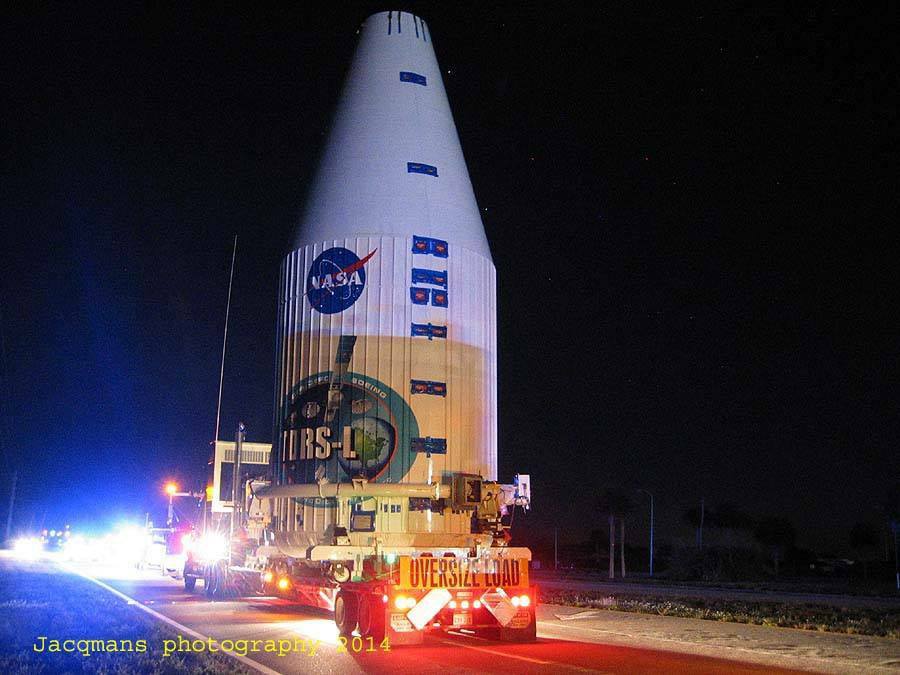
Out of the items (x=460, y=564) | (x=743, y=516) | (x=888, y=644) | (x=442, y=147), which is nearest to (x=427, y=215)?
(x=442, y=147)

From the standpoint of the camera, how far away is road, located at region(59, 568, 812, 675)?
12.8 metres

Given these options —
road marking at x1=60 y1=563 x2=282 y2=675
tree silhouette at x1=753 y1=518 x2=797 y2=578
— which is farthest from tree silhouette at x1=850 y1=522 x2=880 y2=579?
road marking at x1=60 y1=563 x2=282 y2=675

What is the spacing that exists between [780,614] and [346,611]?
12654mm

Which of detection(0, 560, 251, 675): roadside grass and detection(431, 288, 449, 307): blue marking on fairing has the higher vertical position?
detection(431, 288, 449, 307): blue marking on fairing

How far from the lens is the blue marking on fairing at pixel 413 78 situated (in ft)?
70.2

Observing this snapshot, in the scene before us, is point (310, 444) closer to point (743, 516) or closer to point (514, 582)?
point (514, 582)

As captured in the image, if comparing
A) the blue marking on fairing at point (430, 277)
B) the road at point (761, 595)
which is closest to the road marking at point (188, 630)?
the blue marking on fairing at point (430, 277)

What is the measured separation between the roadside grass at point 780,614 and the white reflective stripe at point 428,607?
327 inches

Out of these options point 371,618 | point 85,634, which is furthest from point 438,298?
point 85,634

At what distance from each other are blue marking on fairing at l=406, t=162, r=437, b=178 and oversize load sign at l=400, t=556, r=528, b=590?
8846mm

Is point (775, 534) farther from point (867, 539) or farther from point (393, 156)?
point (393, 156)

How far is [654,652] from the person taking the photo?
49.2 ft

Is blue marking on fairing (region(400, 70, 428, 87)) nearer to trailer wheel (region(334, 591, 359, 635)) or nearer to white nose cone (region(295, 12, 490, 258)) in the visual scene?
white nose cone (region(295, 12, 490, 258))

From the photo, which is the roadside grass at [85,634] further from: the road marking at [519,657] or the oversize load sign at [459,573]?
the road marking at [519,657]
